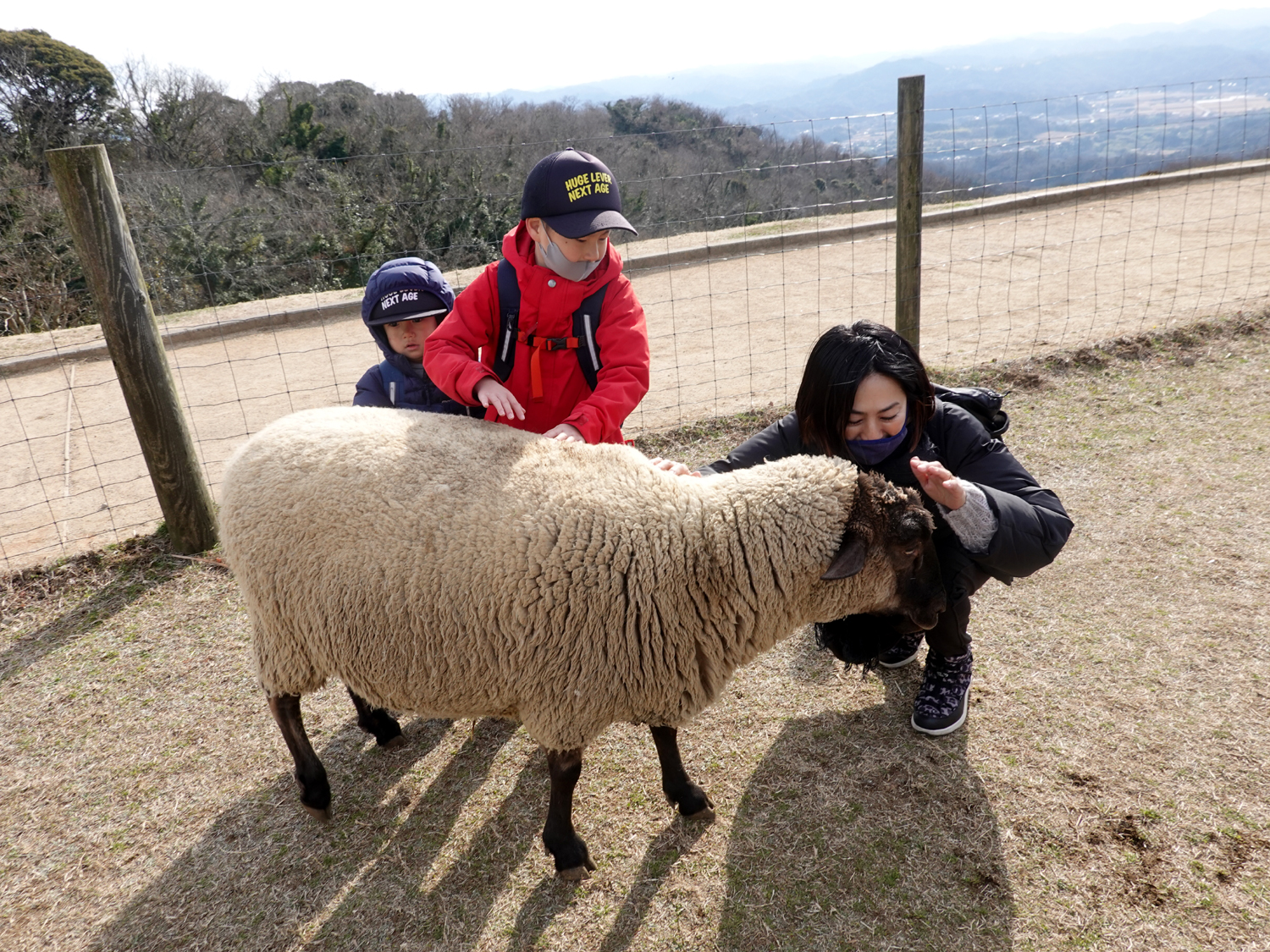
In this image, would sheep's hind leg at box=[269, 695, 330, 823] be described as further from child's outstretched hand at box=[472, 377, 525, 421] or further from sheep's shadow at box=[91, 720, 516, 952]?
child's outstretched hand at box=[472, 377, 525, 421]

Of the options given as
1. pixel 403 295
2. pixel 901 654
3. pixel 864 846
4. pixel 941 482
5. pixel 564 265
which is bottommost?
pixel 864 846

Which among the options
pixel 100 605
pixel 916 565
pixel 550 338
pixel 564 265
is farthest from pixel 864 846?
pixel 100 605

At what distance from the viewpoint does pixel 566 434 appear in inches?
113

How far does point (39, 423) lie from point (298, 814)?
20.7ft

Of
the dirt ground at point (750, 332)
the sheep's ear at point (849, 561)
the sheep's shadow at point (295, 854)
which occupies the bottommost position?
the sheep's shadow at point (295, 854)

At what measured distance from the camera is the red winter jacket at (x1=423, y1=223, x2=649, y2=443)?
2.96 metres

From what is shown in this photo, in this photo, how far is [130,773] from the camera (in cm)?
335

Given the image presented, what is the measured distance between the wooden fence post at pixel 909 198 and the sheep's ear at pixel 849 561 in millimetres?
3320

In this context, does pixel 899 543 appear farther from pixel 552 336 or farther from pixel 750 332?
pixel 750 332

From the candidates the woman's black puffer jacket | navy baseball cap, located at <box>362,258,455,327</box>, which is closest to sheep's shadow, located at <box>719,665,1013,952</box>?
the woman's black puffer jacket

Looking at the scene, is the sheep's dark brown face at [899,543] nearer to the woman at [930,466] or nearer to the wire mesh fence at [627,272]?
the woman at [930,466]

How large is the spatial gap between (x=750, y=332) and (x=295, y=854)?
7.27 metres

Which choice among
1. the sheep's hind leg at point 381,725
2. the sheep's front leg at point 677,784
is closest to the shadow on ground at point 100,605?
the sheep's hind leg at point 381,725

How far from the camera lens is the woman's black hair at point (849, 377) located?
8.98 ft
